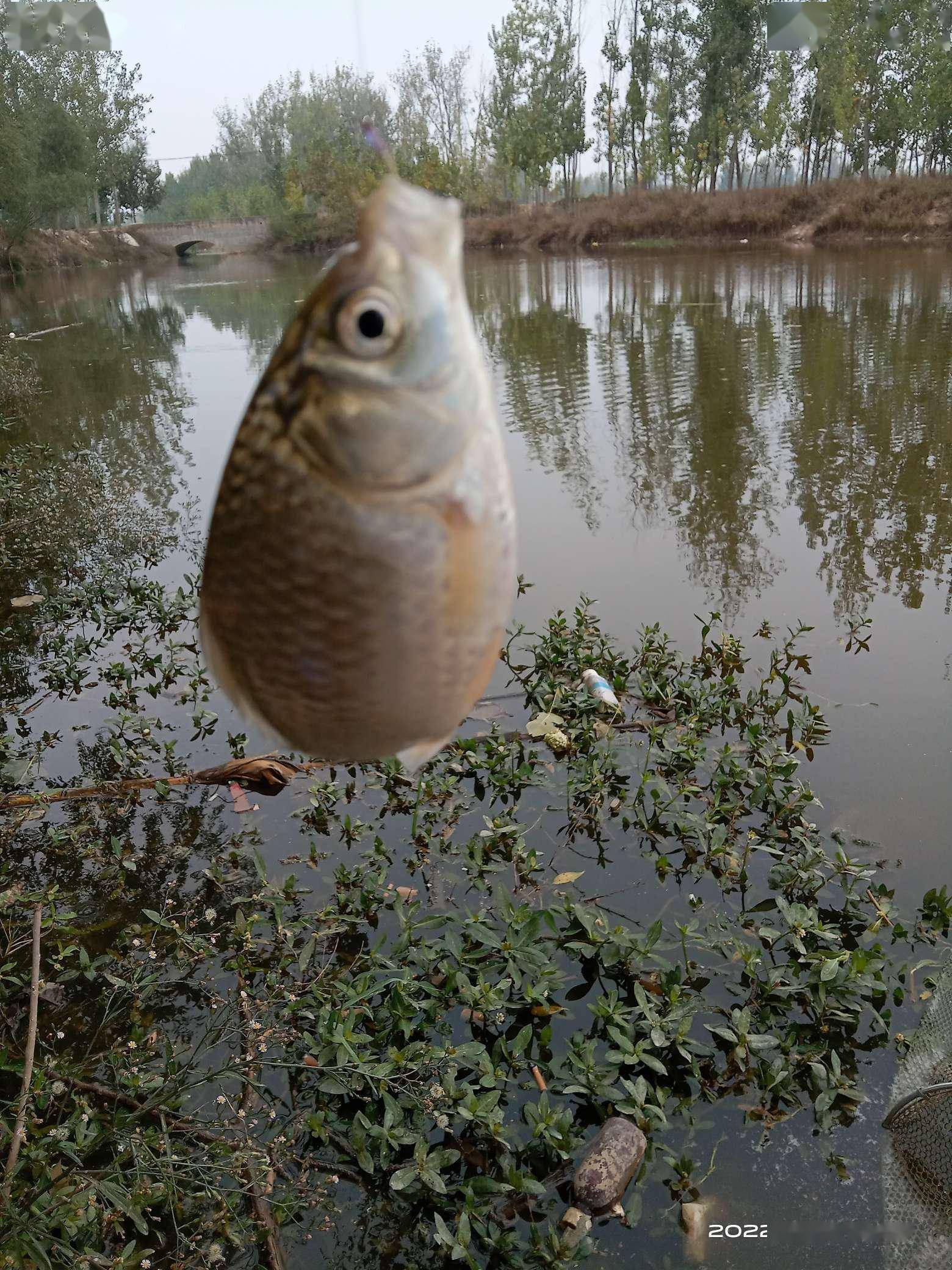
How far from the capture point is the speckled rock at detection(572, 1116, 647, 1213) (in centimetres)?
254

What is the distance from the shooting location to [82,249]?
152 feet

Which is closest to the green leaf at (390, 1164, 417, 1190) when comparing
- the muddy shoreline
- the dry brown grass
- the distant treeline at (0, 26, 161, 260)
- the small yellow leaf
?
the small yellow leaf

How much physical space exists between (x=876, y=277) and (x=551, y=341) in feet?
30.3

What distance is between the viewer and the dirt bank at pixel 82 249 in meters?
41.1

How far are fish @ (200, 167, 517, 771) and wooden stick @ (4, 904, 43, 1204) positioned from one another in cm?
205

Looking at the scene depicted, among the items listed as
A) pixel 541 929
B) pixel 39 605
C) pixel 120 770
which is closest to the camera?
pixel 541 929

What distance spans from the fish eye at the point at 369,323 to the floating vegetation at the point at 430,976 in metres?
2.16

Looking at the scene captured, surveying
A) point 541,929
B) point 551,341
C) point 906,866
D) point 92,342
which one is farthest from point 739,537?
point 92,342

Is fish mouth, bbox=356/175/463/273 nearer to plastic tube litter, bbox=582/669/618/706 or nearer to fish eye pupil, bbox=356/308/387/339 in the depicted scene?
fish eye pupil, bbox=356/308/387/339

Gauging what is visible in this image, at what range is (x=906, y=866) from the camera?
374 centimetres

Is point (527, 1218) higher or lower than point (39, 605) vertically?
lower

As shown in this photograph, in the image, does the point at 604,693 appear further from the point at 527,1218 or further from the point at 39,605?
the point at 39,605

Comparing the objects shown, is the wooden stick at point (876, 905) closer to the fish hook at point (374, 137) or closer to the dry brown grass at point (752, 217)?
the fish hook at point (374, 137)

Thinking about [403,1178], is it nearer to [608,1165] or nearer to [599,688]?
[608,1165]
